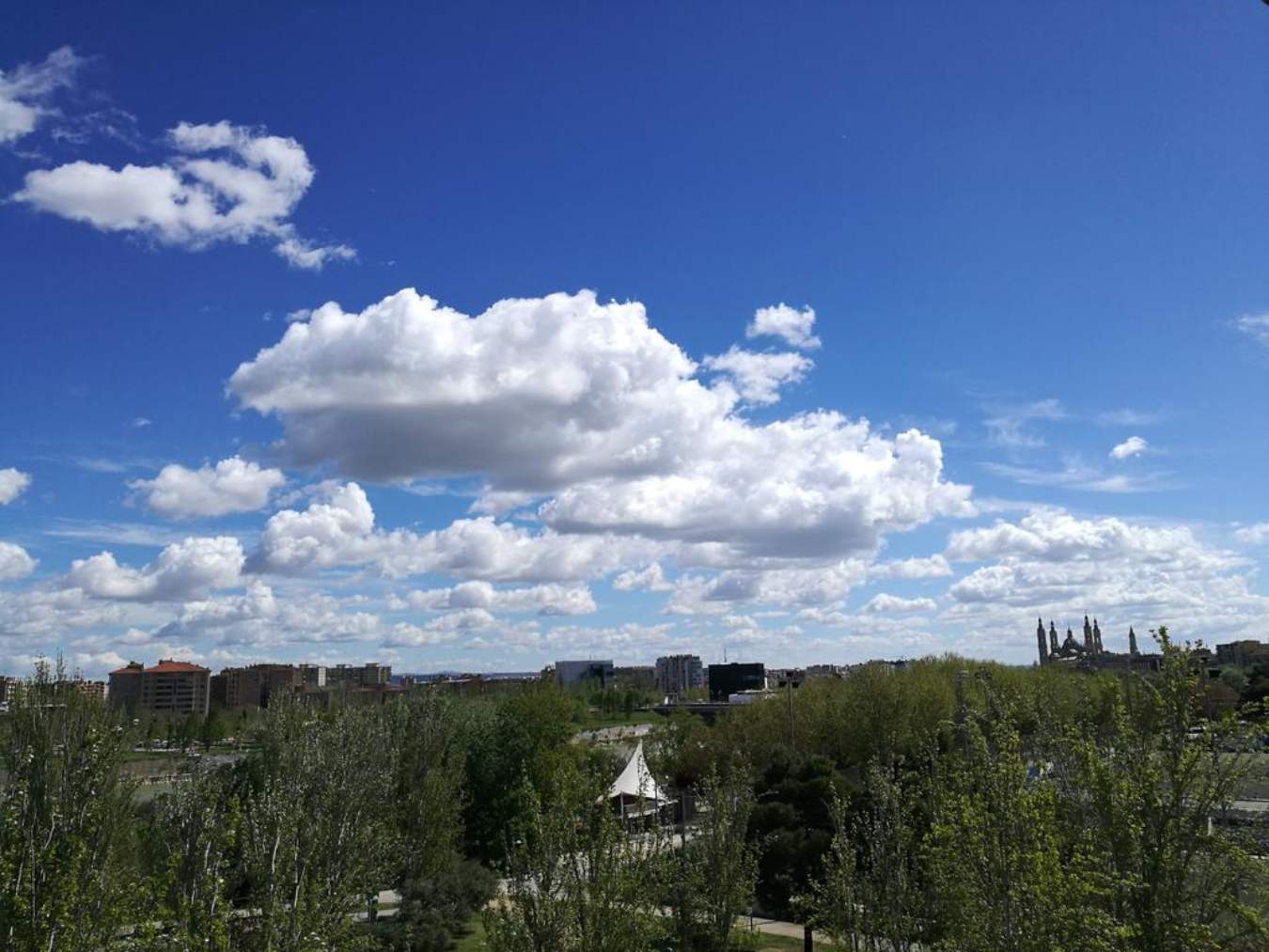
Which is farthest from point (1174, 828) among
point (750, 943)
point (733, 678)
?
point (733, 678)

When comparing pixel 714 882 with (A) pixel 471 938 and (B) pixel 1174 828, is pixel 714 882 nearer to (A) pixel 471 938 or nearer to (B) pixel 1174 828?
(A) pixel 471 938

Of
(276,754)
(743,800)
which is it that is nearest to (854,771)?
(743,800)

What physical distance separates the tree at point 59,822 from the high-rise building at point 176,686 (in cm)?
15793

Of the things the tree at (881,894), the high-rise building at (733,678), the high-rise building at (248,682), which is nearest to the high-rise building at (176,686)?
the high-rise building at (248,682)

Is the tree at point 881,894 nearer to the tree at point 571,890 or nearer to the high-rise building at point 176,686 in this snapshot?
the tree at point 571,890

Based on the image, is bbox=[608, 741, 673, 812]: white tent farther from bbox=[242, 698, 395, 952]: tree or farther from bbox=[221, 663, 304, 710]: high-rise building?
bbox=[221, 663, 304, 710]: high-rise building

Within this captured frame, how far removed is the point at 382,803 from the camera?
90.0 feet

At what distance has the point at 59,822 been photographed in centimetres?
1371

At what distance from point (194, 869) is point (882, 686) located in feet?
117

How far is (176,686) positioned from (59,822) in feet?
551

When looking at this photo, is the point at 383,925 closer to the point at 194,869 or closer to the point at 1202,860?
the point at 194,869

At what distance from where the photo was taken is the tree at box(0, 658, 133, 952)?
1179cm

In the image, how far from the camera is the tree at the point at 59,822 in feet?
38.7

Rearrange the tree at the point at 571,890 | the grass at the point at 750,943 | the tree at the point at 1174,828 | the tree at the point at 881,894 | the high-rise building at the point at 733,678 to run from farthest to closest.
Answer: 1. the high-rise building at the point at 733,678
2. the grass at the point at 750,943
3. the tree at the point at 881,894
4. the tree at the point at 571,890
5. the tree at the point at 1174,828
